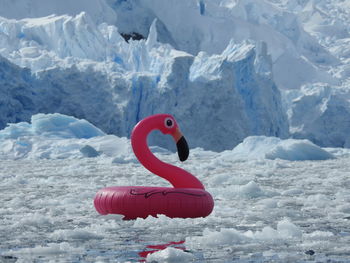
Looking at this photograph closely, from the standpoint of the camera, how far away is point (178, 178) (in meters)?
5.76

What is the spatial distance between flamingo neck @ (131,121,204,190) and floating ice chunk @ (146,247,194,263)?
2.11 m

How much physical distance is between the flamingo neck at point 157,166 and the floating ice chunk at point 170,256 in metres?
2.11

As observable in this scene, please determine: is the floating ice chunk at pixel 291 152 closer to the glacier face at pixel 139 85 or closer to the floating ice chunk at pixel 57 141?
the floating ice chunk at pixel 57 141

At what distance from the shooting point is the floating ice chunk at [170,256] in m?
3.57

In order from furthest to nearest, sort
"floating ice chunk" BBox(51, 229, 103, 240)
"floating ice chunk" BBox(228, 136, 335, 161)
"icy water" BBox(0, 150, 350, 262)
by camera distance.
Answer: "floating ice chunk" BBox(228, 136, 335, 161), "floating ice chunk" BBox(51, 229, 103, 240), "icy water" BBox(0, 150, 350, 262)

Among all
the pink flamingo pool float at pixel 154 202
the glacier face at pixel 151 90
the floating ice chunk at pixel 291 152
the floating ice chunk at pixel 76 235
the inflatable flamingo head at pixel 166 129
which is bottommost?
the floating ice chunk at pixel 76 235

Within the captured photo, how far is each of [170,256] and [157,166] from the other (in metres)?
2.31

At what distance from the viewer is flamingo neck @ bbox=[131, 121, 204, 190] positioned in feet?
18.9

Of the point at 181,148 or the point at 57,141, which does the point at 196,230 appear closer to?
the point at 181,148

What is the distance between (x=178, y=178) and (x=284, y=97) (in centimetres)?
2824

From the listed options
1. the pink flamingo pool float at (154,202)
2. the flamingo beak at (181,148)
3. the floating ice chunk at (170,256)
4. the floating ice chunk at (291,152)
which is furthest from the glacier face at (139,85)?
the floating ice chunk at (170,256)

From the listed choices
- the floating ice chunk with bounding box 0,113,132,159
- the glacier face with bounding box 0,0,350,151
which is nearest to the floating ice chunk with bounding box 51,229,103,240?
the floating ice chunk with bounding box 0,113,132,159

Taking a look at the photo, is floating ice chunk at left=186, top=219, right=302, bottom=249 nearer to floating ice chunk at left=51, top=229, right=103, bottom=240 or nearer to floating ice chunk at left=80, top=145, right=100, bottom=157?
floating ice chunk at left=51, top=229, right=103, bottom=240

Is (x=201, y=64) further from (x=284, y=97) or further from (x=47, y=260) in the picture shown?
(x=47, y=260)
